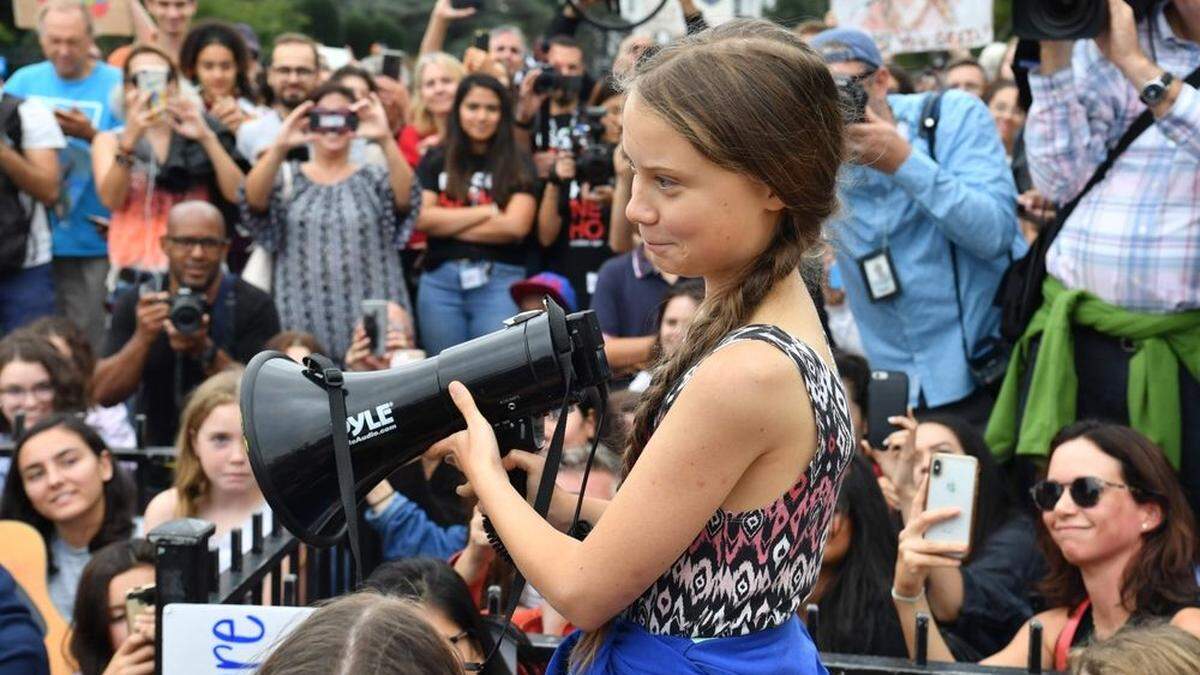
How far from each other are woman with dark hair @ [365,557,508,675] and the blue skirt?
131 cm

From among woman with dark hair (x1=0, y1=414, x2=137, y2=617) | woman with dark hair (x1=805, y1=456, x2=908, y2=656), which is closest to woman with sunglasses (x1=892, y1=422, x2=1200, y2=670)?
woman with dark hair (x1=805, y1=456, x2=908, y2=656)

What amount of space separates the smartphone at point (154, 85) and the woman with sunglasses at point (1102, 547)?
14.8 ft

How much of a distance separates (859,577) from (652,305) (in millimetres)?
2314

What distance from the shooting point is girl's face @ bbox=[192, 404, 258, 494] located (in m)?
4.96

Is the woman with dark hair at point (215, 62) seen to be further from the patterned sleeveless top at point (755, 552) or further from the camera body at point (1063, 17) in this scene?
the patterned sleeveless top at point (755, 552)

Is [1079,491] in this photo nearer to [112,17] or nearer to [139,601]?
[139,601]

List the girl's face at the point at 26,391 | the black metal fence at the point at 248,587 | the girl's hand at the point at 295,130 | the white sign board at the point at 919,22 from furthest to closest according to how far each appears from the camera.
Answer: the white sign board at the point at 919,22, the girl's hand at the point at 295,130, the girl's face at the point at 26,391, the black metal fence at the point at 248,587

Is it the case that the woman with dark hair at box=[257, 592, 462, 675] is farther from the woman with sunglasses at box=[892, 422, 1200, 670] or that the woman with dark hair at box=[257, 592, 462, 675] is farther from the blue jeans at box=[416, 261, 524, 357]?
the blue jeans at box=[416, 261, 524, 357]

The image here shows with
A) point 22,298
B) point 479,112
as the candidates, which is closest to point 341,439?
point 479,112

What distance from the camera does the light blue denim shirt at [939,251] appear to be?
18.0 ft

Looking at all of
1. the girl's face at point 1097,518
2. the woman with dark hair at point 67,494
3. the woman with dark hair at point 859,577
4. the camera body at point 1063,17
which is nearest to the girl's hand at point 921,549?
the woman with dark hair at point 859,577

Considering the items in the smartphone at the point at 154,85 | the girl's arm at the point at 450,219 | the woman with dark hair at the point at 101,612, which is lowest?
the woman with dark hair at the point at 101,612

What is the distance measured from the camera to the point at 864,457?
16.0 ft

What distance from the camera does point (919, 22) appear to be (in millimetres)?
7816
